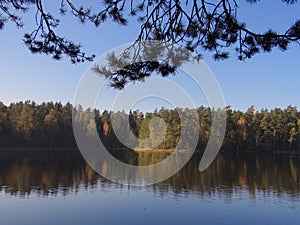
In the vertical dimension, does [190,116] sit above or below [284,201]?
above

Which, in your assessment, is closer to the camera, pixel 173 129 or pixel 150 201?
pixel 150 201

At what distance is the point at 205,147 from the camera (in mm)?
49719

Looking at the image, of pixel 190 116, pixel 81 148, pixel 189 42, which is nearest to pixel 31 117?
pixel 81 148

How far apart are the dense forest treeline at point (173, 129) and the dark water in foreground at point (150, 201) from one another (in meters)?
27.1

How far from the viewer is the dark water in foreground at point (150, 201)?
484 inches

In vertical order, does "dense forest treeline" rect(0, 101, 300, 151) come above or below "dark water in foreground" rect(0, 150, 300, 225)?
above

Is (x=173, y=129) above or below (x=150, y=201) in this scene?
above

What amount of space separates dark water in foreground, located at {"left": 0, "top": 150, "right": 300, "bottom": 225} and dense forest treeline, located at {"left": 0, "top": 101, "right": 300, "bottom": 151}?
27062 mm

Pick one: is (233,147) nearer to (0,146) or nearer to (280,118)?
(280,118)

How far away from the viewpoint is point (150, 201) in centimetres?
1511

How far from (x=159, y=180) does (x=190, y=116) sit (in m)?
26.0

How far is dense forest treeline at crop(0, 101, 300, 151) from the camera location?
47906 millimetres

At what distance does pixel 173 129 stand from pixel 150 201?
32.8 metres

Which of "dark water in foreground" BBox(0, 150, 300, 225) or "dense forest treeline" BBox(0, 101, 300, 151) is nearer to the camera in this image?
"dark water in foreground" BBox(0, 150, 300, 225)
